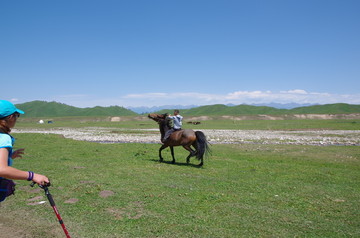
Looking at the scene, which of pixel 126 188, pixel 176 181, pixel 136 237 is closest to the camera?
pixel 136 237

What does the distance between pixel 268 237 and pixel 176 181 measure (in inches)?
248

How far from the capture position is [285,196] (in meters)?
10.5

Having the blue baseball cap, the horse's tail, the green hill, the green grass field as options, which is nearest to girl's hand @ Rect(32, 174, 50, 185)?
the blue baseball cap

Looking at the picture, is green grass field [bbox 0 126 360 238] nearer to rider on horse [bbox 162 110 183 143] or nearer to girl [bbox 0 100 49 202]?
rider on horse [bbox 162 110 183 143]

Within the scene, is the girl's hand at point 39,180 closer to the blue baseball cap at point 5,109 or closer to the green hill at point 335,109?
the blue baseball cap at point 5,109

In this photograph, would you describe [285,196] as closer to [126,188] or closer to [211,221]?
[211,221]

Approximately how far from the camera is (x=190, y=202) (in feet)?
31.3

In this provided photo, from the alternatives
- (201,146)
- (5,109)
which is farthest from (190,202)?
(201,146)

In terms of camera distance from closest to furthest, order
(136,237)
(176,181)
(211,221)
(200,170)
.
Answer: (136,237)
(211,221)
(176,181)
(200,170)

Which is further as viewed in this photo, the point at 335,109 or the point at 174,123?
the point at 335,109

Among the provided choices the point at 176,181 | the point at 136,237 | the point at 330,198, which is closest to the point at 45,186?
the point at 136,237

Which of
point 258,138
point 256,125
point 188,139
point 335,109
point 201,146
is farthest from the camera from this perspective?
point 335,109

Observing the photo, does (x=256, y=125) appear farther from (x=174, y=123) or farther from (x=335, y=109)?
(x=335, y=109)

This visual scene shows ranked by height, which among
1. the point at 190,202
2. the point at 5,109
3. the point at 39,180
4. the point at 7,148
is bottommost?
the point at 190,202
